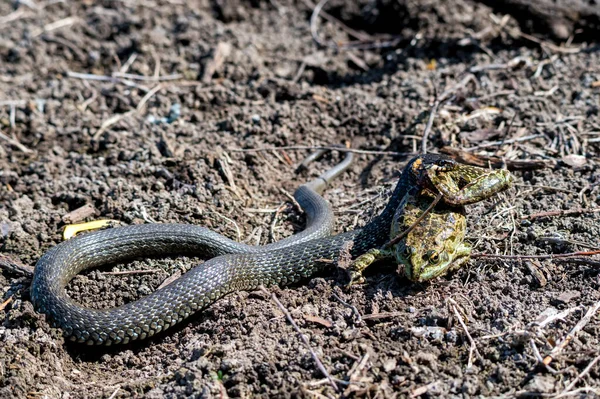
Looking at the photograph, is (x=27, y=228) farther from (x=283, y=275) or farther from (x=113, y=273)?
(x=283, y=275)

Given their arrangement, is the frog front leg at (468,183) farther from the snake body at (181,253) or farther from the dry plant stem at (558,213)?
the dry plant stem at (558,213)

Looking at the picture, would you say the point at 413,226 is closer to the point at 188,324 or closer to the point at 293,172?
the point at 188,324

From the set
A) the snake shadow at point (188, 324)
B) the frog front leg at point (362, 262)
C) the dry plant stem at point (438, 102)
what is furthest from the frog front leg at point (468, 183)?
the dry plant stem at point (438, 102)

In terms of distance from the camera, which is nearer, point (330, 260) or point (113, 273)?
point (330, 260)

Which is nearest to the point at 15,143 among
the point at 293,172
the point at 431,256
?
the point at 293,172

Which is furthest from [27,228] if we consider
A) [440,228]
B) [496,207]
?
[496,207]

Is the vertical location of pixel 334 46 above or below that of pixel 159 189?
above
